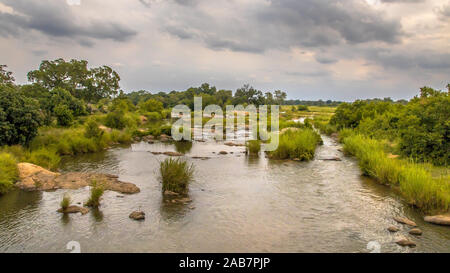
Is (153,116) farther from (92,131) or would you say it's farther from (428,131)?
(428,131)

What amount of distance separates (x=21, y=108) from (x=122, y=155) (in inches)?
323

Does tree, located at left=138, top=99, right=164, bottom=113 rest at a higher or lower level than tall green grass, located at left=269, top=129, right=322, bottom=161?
higher

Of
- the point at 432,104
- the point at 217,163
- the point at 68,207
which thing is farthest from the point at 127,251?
the point at 432,104

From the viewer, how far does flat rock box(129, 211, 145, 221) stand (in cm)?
1240

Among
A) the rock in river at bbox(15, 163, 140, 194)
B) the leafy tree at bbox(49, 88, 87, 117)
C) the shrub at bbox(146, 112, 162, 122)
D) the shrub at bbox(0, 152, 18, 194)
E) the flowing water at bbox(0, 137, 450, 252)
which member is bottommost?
the flowing water at bbox(0, 137, 450, 252)

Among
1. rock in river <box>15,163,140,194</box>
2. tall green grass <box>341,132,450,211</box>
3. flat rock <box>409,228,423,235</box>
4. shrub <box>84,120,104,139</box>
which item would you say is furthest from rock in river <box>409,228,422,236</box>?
shrub <box>84,120,104,139</box>

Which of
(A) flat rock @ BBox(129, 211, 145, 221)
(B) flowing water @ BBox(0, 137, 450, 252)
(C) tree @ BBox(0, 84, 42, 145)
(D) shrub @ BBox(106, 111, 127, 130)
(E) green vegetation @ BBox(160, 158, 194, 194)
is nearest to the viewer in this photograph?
(B) flowing water @ BBox(0, 137, 450, 252)

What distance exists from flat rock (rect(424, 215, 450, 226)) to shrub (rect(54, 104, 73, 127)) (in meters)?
30.1

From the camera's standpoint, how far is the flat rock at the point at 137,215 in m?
12.4

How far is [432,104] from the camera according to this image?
19703mm

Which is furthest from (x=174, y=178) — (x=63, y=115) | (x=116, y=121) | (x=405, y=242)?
(x=116, y=121)

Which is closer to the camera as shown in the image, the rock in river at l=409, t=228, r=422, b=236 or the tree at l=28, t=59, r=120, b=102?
the rock in river at l=409, t=228, r=422, b=236

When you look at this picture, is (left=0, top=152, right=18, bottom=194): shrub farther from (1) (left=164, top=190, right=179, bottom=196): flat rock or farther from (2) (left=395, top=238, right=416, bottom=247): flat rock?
(2) (left=395, top=238, right=416, bottom=247): flat rock

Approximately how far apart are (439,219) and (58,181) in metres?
17.5
